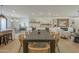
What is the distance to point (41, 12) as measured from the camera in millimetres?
3777

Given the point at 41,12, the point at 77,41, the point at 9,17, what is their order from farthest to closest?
Answer: the point at 77,41
the point at 9,17
the point at 41,12

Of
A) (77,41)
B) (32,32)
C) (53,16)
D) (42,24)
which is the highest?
(53,16)

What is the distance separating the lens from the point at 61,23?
3.79 m

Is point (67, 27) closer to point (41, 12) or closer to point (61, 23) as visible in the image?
point (61, 23)

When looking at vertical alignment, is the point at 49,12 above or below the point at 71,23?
above
